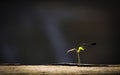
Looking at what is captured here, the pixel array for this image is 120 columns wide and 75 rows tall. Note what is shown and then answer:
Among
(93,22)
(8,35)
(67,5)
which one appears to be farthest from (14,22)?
(93,22)

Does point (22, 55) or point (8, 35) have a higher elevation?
point (8, 35)

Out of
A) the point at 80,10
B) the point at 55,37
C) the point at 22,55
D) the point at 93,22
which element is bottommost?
the point at 22,55

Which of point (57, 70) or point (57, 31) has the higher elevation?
point (57, 31)

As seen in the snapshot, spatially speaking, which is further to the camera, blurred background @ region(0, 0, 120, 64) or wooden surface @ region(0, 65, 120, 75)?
blurred background @ region(0, 0, 120, 64)

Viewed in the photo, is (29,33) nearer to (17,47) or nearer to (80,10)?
(17,47)
